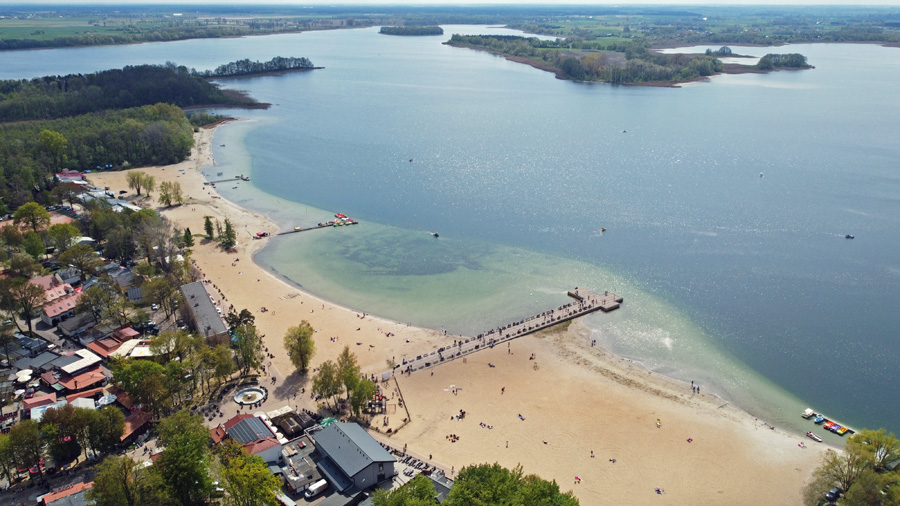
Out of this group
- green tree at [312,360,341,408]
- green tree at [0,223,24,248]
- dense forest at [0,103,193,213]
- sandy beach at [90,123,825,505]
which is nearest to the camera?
sandy beach at [90,123,825,505]

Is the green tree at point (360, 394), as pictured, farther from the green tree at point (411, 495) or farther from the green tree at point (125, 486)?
the green tree at point (125, 486)

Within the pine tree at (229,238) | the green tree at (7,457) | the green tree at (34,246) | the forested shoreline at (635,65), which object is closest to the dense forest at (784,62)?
the forested shoreline at (635,65)

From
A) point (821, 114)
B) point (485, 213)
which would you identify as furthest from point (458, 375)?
point (821, 114)

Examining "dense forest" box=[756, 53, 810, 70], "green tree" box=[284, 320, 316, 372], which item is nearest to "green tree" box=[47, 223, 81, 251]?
"green tree" box=[284, 320, 316, 372]

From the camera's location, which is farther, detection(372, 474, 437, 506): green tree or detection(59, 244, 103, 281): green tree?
detection(59, 244, 103, 281): green tree

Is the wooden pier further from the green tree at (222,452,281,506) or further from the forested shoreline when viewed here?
the forested shoreline
